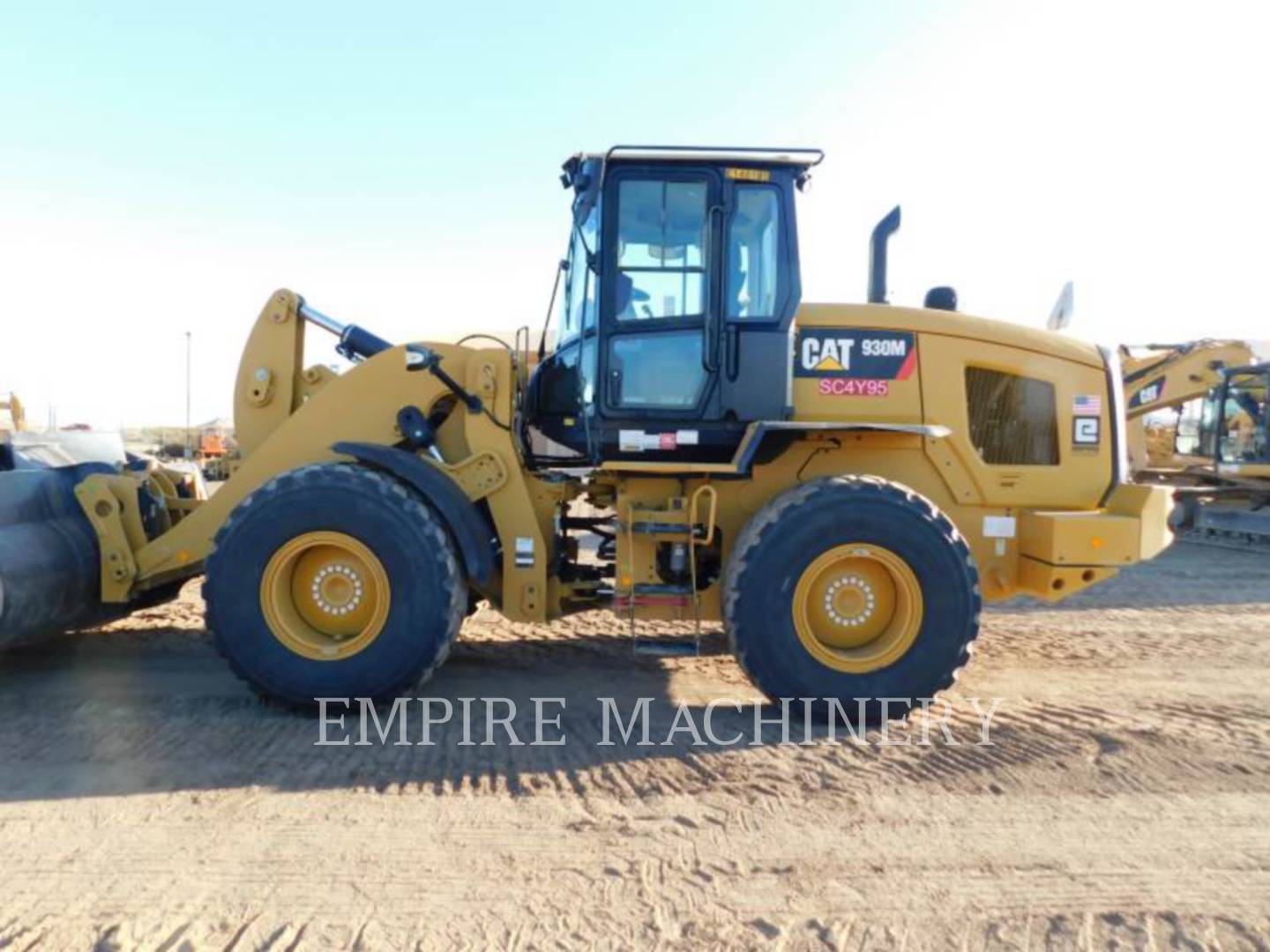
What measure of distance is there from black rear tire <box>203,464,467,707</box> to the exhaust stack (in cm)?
309

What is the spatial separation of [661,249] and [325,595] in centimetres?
263

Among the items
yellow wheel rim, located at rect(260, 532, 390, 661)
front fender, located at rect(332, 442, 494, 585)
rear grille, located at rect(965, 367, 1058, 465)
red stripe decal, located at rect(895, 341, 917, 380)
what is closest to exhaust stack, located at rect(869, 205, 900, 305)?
red stripe decal, located at rect(895, 341, 917, 380)

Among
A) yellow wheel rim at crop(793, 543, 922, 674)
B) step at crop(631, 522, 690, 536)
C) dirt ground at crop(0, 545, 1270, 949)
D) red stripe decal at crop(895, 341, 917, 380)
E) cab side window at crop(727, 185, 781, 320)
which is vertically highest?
cab side window at crop(727, 185, 781, 320)

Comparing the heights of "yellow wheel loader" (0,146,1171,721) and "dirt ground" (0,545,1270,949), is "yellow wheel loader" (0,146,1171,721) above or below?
above

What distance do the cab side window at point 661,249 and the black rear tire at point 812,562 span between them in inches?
52.1

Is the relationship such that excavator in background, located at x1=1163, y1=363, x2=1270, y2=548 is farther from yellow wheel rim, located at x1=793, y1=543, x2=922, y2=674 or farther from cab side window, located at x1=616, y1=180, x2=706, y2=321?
cab side window, located at x1=616, y1=180, x2=706, y2=321

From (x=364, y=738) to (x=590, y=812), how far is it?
1.37 meters

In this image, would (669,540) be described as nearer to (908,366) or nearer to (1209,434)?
(908,366)

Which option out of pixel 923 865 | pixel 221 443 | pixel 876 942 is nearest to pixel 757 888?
pixel 876 942

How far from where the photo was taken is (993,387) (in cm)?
515

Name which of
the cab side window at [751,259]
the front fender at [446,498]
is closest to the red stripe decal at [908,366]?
the cab side window at [751,259]

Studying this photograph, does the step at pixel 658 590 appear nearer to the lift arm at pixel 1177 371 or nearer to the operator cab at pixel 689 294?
the operator cab at pixel 689 294

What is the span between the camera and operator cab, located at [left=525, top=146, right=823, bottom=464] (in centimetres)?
477

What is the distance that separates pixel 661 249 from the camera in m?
4.84
